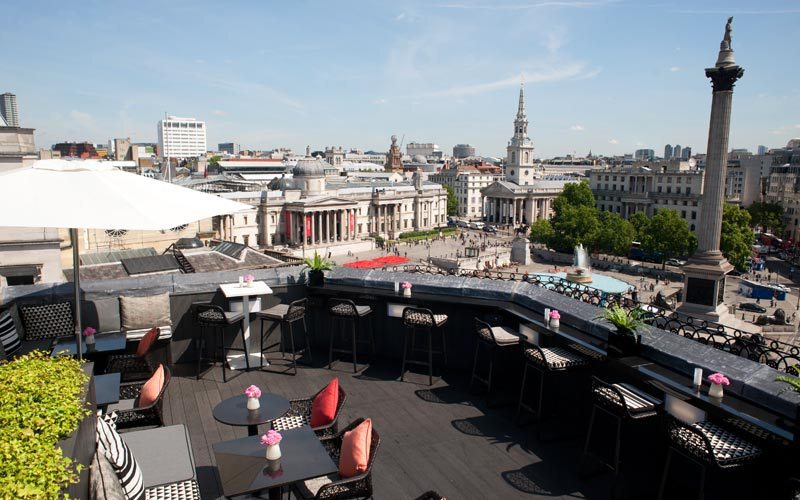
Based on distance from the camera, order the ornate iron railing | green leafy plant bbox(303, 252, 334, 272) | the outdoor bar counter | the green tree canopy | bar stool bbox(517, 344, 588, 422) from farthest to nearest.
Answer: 1. the green tree canopy
2. green leafy plant bbox(303, 252, 334, 272)
3. the ornate iron railing
4. bar stool bbox(517, 344, 588, 422)
5. the outdoor bar counter

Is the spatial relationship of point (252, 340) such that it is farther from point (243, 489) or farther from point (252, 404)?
point (243, 489)

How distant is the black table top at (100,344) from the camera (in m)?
7.13

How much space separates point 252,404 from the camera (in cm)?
540

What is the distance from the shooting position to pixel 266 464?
4.48m

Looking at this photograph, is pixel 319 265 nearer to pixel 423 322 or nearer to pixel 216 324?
pixel 216 324

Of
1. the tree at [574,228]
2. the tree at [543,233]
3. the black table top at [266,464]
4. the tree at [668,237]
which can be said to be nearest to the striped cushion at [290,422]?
the black table top at [266,464]

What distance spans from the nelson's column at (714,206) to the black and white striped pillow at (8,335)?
2477 cm

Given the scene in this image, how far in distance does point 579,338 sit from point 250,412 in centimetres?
396

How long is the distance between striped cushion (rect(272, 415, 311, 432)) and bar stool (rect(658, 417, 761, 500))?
344 cm

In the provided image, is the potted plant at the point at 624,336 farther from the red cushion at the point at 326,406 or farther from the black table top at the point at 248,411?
the black table top at the point at 248,411

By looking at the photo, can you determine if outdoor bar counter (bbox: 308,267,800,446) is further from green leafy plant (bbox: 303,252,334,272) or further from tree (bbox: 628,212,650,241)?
tree (bbox: 628,212,650,241)

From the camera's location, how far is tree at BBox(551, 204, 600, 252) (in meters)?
64.8

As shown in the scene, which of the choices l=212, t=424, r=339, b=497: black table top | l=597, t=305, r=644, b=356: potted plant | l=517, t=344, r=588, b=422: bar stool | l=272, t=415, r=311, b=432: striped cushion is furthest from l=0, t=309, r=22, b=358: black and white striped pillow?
l=597, t=305, r=644, b=356: potted plant

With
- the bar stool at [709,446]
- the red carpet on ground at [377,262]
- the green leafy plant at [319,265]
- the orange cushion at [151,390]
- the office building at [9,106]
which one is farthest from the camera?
the red carpet on ground at [377,262]
